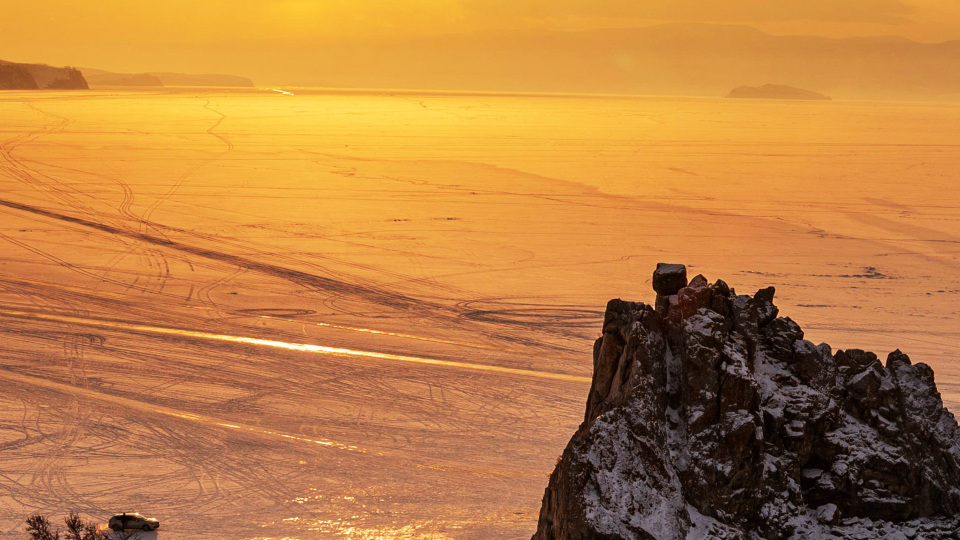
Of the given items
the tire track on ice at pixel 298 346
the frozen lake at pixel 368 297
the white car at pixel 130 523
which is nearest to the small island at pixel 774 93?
the frozen lake at pixel 368 297

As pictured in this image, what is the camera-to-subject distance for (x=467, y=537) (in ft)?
36.4

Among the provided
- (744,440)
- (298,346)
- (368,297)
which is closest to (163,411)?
(298,346)

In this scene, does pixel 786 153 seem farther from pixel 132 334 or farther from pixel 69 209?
pixel 132 334

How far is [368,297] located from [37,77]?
332ft

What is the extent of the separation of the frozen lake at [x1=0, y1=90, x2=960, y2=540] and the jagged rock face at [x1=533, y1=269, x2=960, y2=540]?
14.2 feet

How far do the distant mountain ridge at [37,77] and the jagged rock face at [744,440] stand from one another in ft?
331

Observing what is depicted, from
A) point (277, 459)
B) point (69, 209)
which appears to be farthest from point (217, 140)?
point (277, 459)

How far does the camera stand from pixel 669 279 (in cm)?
816

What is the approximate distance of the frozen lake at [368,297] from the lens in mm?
12609

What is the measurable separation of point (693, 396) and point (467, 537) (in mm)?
4591

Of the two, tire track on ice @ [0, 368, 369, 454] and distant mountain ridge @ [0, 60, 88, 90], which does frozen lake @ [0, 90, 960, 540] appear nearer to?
tire track on ice @ [0, 368, 369, 454]

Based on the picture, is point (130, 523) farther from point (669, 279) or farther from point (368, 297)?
point (368, 297)

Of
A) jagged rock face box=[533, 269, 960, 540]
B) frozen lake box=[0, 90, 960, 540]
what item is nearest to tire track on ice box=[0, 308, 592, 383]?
frozen lake box=[0, 90, 960, 540]

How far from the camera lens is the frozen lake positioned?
12.6 m
